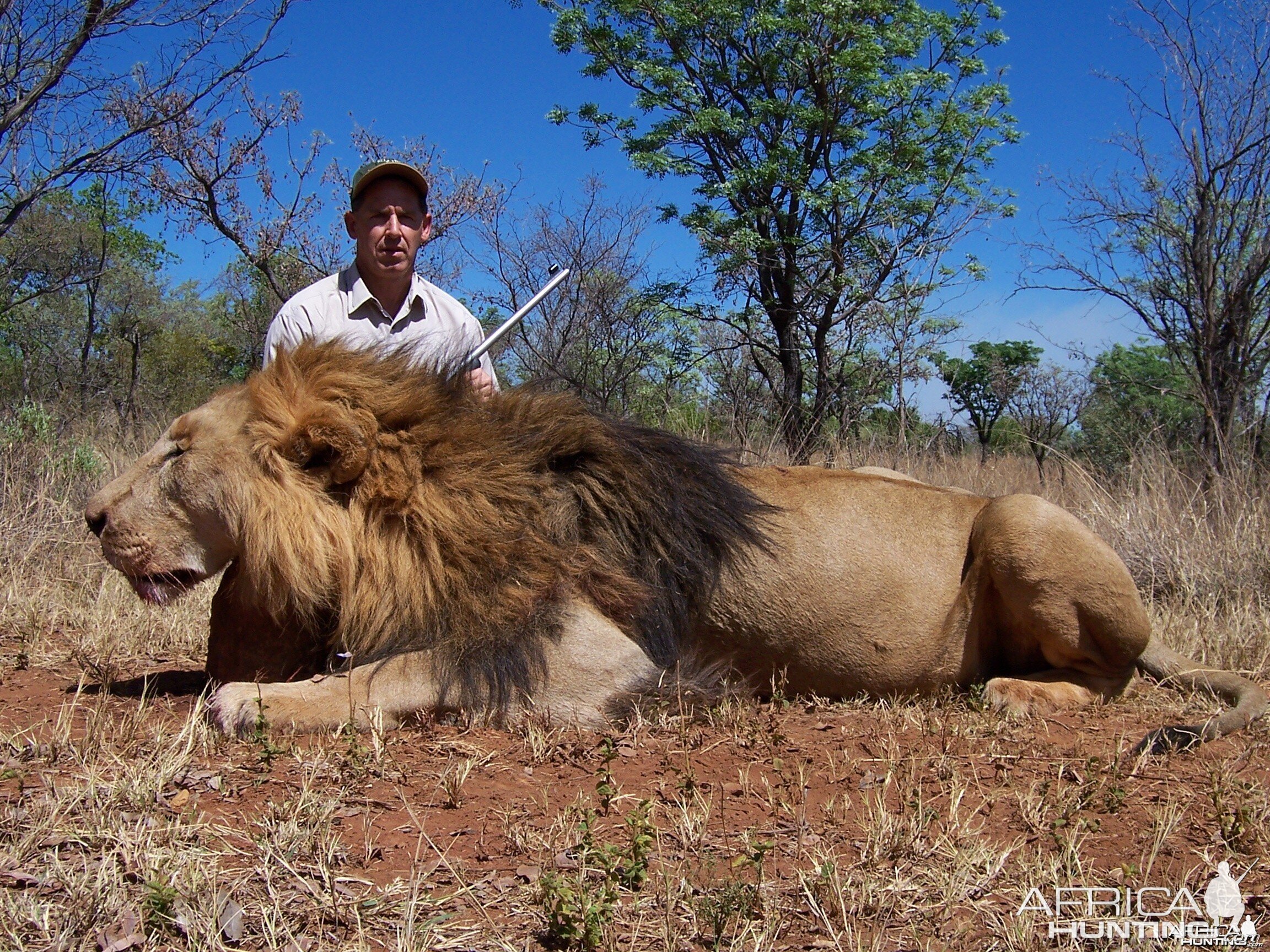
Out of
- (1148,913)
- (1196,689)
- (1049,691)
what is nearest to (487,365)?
(1049,691)

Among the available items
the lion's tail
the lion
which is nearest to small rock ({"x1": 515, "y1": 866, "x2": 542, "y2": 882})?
the lion

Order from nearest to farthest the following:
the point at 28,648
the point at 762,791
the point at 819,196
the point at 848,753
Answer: the point at 762,791 → the point at 848,753 → the point at 28,648 → the point at 819,196

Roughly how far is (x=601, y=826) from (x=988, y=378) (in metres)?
23.9

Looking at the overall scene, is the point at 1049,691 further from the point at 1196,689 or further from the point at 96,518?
the point at 96,518

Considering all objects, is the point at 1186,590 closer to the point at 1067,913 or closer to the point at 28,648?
the point at 1067,913

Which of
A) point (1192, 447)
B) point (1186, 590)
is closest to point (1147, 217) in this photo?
point (1192, 447)

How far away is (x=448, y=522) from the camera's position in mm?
3006

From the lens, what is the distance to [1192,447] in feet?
27.0

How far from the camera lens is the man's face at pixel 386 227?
461 centimetres

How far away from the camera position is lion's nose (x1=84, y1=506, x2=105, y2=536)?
3.10m

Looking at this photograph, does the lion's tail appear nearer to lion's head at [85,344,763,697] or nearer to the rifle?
lion's head at [85,344,763,697]

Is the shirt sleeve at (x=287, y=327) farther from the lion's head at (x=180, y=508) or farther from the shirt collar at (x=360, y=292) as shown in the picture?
the lion's head at (x=180, y=508)

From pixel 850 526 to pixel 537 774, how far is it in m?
1.55

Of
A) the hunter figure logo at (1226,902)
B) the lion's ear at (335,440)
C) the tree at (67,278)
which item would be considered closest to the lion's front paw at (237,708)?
the lion's ear at (335,440)
